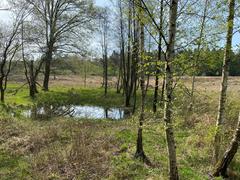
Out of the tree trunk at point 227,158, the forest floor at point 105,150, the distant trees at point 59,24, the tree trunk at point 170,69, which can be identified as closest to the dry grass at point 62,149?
the forest floor at point 105,150

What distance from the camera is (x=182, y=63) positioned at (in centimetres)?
751

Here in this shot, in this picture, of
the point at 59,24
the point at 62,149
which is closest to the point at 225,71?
the point at 62,149

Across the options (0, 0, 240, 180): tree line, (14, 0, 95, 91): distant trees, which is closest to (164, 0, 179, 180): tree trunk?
(0, 0, 240, 180): tree line

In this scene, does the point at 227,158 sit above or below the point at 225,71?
below

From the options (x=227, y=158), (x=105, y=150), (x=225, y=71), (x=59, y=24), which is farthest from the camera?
(x=59, y=24)

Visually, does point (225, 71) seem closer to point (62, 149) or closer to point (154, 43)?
point (154, 43)

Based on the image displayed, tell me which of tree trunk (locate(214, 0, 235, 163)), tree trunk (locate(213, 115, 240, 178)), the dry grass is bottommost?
the dry grass

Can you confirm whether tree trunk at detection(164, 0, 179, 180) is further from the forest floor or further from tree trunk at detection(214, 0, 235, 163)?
tree trunk at detection(214, 0, 235, 163)

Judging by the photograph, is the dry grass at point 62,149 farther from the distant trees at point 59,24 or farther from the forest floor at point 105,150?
the distant trees at point 59,24

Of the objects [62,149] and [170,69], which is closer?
[170,69]

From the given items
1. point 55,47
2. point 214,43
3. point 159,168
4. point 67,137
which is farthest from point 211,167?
point 55,47

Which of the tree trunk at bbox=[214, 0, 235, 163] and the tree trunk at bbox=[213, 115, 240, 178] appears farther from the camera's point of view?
the tree trunk at bbox=[214, 0, 235, 163]

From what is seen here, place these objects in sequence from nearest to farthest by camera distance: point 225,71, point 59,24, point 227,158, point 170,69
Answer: point 170,69 → point 227,158 → point 225,71 → point 59,24

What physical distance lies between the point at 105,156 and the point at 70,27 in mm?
29600
